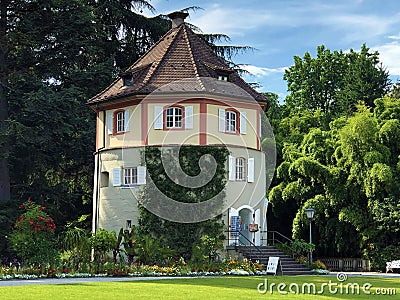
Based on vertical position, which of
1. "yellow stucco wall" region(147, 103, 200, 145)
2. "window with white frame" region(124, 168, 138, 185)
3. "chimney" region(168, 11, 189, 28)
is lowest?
"window with white frame" region(124, 168, 138, 185)

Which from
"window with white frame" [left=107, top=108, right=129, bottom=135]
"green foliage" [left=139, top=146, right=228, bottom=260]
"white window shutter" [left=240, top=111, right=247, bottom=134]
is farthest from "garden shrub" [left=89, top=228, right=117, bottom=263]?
"white window shutter" [left=240, top=111, right=247, bottom=134]

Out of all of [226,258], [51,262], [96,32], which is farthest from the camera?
[96,32]

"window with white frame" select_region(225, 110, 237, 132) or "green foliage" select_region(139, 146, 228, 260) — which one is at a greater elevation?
"window with white frame" select_region(225, 110, 237, 132)

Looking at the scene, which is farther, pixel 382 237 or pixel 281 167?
pixel 281 167

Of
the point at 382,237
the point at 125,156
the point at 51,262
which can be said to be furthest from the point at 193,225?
the point at 382,237

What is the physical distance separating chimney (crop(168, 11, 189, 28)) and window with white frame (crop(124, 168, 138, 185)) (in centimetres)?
858

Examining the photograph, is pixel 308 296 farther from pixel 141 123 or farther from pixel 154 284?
pixel 141 123

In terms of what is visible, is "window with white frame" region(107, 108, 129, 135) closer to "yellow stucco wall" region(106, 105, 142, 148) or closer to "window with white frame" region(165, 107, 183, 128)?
"yellow stucco wall" region(106, 105, 142, 148)

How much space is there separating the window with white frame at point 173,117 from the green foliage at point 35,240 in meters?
7.81

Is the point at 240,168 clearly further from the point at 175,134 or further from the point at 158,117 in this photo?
the point at 158,117

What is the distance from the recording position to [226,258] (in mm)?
30125

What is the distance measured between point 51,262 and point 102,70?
14048mm

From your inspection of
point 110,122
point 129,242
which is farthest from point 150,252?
point 110,122

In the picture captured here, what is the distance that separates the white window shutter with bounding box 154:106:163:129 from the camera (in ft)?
106
